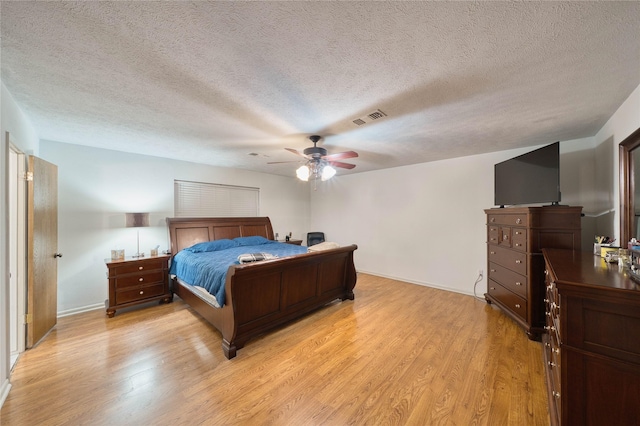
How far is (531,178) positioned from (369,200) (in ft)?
9.59

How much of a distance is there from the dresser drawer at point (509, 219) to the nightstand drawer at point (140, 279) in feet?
16.4

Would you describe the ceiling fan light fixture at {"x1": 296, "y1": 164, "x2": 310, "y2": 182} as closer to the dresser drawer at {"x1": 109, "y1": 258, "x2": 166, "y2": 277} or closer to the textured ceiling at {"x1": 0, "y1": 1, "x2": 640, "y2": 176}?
the textured ceiling at {"x1": 0, "y1": 1, "x2": 640, "y2": 176}

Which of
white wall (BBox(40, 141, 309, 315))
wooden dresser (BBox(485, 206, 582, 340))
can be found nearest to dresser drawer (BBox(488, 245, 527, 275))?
wooden dresser (BBox(485, 206, 582, 340))

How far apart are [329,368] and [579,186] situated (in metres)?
4.02

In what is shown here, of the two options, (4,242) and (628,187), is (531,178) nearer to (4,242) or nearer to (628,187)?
(628,187)

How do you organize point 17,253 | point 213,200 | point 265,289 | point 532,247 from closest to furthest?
point 17,253 → point 532,247 → point 265,289 → point 213,200

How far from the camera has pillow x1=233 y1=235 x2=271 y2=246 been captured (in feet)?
14.6

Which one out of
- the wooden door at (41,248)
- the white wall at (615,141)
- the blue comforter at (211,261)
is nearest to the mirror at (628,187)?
the white wall at (615,141)

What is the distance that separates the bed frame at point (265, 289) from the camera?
7.72ft

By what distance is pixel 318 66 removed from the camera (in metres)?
1.55

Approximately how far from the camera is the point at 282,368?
2.10m

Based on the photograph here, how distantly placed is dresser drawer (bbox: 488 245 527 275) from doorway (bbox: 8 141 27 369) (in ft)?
17.7

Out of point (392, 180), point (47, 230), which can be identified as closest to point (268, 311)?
point (47, 230)

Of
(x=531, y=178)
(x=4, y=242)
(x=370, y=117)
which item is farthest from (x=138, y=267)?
(x=531, y=178)
